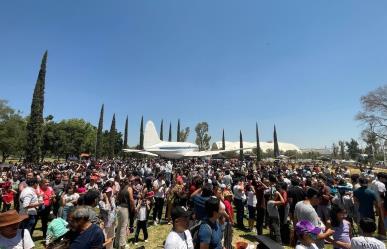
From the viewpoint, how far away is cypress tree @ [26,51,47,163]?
3562cm

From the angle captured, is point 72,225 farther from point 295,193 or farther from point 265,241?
point 295,193

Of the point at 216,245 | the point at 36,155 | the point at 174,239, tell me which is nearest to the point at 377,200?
the point at 216,245

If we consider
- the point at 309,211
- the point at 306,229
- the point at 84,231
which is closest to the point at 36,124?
the point at 84,231

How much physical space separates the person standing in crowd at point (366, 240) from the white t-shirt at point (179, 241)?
91.6 inches

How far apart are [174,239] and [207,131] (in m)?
72.2

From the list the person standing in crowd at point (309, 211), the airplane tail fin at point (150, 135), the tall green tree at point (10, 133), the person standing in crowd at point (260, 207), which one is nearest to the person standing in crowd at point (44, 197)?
the person standing in crowd at point (260, 207)

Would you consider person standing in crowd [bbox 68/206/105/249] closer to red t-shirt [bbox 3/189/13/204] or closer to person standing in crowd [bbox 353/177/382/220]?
person standing in crowd [bbox 353/177/382/220]

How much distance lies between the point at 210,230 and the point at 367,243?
2155mm

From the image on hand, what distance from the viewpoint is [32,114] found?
118 ft

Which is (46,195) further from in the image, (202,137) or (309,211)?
(202,137)

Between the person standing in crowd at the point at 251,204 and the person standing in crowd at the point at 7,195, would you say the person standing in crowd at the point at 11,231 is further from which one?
the person standing in crowd at the point at 7,195

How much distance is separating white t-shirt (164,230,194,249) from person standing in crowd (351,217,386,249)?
2326mm

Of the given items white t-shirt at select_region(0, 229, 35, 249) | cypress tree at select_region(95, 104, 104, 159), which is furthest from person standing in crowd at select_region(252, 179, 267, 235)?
cypress tree at select_region(95, 104, 104, 159)

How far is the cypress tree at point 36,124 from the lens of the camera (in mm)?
35625
